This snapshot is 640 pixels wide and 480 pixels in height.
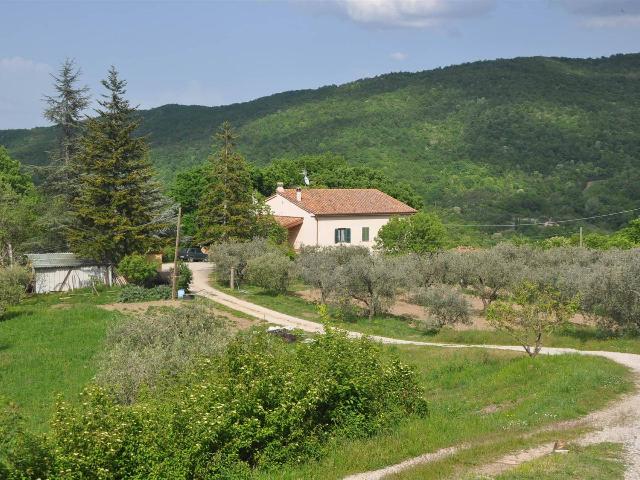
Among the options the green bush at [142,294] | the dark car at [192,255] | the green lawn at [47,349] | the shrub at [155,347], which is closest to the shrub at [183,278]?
the green bush at [142,294]

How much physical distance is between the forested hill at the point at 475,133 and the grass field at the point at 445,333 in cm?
4042

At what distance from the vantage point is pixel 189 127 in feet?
380

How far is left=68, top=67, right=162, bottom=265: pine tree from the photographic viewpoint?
3931 cm

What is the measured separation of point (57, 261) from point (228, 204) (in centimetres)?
1210

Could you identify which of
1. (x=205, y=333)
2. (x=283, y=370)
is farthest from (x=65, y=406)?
(x=205, y=333)

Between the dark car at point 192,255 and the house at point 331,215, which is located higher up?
the house at point 331,215

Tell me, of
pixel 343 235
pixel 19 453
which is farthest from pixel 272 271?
pixel 19 453

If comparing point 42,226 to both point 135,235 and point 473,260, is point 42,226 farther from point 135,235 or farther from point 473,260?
point 473,260

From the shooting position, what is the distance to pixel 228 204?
46594mm

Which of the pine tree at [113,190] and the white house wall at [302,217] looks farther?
the white house wall at [302,217]

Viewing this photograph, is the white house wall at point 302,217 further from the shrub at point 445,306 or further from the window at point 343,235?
the shrub at point 445,306

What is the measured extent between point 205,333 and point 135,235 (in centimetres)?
2256

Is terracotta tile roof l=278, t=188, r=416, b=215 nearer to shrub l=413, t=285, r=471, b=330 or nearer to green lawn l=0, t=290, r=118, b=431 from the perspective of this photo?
green lawn l=0, t=290, r=118, b=431

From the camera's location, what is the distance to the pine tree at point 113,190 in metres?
39.3
